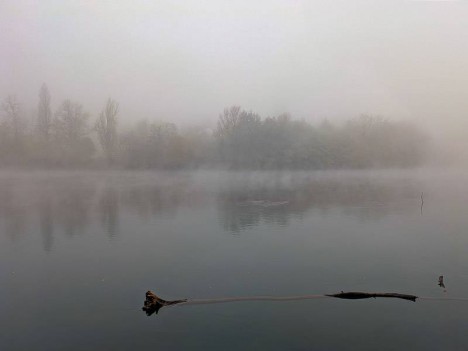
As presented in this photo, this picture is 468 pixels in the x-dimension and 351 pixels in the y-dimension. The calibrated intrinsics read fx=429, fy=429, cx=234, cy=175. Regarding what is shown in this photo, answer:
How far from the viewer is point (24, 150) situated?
23.3 meters

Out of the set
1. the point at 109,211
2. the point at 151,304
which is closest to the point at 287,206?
the point at 109,211

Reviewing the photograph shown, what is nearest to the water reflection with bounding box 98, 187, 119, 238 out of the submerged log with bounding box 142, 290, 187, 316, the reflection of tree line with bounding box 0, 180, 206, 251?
the reflection of tree line with bounding box 0, 180, 206, 251

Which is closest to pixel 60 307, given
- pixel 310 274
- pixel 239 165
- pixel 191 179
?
pixel 310 274

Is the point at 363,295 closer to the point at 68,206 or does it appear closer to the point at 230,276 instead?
the point at 230,276

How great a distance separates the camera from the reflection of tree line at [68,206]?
10.1m

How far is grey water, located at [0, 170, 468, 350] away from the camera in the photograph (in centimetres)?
385

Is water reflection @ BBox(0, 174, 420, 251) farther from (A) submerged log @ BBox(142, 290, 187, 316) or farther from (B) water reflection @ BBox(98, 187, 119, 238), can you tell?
(A) submerged log @ BBox(142, 290, 187, 316)

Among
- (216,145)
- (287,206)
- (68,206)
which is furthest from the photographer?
(216,145)

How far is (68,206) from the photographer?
47.1 ft

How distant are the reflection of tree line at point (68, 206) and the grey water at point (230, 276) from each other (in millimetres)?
120

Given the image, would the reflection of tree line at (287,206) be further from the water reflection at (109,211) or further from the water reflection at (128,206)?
the water reflection at (109,211)

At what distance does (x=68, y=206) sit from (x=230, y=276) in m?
10.3

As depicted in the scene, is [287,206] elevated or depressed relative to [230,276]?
elevated

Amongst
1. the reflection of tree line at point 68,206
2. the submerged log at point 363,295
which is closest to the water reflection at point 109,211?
the reflection of tree line at point 68,206
